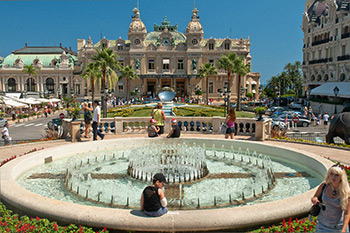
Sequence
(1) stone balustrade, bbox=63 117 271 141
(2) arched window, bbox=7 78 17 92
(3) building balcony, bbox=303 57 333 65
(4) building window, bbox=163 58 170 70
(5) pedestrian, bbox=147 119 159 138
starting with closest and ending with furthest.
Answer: (5) pedestrian, bbox=147 119 159 138
(1) stone balustrade, bbox=63 117 271 141
(3) building balcony, bbox=303 57 333 65
(4) building window, bbox=163 58 170 70
(2) arched window, bbox=7 78 17 92


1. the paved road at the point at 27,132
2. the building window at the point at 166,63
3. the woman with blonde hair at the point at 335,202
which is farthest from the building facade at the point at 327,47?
the woman with blonde hair at the point at 335,202

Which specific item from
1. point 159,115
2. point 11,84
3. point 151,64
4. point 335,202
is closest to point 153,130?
point 159,115

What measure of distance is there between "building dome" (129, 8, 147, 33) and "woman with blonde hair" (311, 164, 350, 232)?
7636cm

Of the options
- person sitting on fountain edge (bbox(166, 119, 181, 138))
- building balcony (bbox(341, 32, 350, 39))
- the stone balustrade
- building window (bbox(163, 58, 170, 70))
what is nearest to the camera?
person sitting on fountain edge (bbox(166, 119, 181, 138))

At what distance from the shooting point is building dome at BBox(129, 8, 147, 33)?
7764cm

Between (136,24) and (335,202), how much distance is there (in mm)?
78001

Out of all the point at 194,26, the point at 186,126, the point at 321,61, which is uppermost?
the point at 194,26

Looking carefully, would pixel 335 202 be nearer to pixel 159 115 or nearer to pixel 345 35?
pixel 159 115

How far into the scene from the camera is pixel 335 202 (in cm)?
490

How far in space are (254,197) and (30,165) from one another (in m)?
Answer: 7.74

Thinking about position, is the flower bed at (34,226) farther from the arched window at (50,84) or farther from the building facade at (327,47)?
the arched window at (50,84)

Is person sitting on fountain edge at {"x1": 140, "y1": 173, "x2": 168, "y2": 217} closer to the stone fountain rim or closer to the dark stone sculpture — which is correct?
the stone fountain rim

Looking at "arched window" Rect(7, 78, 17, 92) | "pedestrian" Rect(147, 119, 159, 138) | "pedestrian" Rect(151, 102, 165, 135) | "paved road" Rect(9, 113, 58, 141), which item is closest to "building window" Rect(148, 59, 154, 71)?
"arched window" Rect(7, 78, 17, 92)

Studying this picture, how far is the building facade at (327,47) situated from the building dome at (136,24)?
36934 millimetres
